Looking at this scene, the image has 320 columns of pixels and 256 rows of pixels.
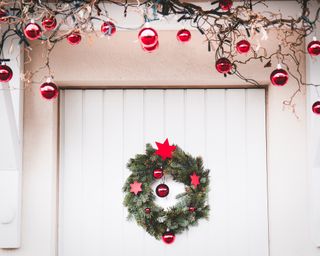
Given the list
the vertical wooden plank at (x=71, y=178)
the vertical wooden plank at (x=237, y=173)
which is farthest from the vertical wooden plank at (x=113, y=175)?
the vertical wooden plank at (x=237, y=173)

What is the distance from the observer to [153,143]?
10.2ft

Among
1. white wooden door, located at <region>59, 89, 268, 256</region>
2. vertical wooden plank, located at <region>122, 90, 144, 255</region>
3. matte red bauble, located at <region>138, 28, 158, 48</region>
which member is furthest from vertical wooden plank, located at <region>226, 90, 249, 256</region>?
matte red bauble, located at <region>138, 28, 158, 48</region>

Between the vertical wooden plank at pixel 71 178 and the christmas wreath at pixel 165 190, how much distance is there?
13.2 inches

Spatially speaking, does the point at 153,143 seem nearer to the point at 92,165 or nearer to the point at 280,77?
the point at 92,165

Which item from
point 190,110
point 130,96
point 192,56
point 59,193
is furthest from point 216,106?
point 59,193

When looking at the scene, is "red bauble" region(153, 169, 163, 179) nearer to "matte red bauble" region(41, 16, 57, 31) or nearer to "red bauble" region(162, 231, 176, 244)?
"red bauble" region(162, 231, 176, 244)

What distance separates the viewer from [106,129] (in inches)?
123

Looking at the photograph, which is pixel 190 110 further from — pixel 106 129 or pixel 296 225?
pixel 296 225

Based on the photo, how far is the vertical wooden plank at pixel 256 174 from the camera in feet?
10.0

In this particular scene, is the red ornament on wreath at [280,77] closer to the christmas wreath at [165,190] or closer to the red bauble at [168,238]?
the christmas wreath at [165,190]

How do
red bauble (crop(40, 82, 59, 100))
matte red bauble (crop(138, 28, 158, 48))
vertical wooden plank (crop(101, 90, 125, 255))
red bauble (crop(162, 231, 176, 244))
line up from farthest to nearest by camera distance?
vertical wooden plank (crop(101, 90, 125, 255)), red bauble (crop(162, 231, 176, 244)), red bauble (crop(40, 82, 59, 100)), matte red bauble (crop(138, 28, 158, 48))

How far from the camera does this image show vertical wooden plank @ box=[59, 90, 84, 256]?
3.08 m

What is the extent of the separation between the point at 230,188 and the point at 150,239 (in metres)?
0.61

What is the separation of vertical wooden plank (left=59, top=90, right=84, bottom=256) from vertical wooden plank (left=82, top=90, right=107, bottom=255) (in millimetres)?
29
